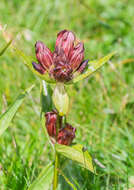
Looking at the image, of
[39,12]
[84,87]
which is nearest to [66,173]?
[84,87]

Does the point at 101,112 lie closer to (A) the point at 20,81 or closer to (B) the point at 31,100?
(B) the point at 31,100

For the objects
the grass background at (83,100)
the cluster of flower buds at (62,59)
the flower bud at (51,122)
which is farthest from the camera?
the grass background at (83,100)

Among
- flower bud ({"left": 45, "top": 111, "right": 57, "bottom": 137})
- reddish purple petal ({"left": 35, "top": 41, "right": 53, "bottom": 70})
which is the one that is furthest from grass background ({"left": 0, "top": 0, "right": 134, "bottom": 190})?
flower bud ({"left": 45, "top": 111, "right": 57, "bottom": 137})

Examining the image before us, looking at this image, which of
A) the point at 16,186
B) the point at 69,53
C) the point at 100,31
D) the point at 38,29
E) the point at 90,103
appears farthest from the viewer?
the point at 100,31

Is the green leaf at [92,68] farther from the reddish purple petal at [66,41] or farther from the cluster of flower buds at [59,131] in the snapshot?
the cluster of flower buds at [59,131]

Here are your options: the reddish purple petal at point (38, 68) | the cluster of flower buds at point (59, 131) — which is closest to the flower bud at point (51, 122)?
the cluster of flower buds at point (59, 131)

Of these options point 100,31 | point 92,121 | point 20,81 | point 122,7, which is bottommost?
point 92,121
